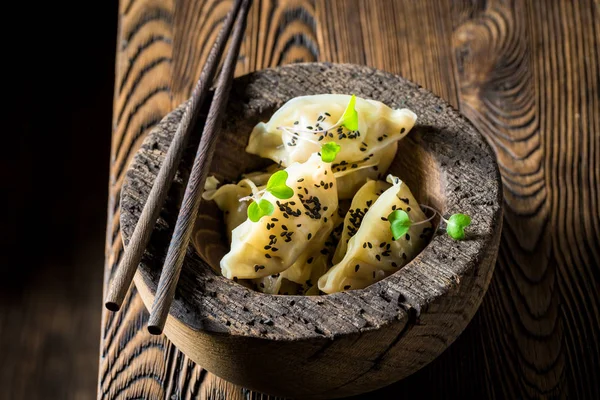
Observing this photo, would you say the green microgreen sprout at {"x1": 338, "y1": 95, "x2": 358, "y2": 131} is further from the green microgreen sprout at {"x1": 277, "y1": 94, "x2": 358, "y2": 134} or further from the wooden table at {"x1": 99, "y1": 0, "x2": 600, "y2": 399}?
the wooden table at {"x1": 99, "y1": 0, "x2": 600, "y2": 399}

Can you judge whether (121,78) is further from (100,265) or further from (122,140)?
(100,265)

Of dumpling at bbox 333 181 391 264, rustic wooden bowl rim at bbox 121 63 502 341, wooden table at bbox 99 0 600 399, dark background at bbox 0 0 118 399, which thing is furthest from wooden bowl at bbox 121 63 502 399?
dark background at bbox 0 0 118 399

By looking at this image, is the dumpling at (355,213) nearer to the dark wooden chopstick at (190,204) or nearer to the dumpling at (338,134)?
the dumpling at (338,134)

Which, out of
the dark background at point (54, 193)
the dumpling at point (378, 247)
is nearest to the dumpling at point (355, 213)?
the dumpling at point (378, 247)

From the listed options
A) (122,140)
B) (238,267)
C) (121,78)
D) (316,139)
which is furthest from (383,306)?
(121,78)

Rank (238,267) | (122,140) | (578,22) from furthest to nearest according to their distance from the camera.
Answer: (578,22) → (122,140) → (238,267)
